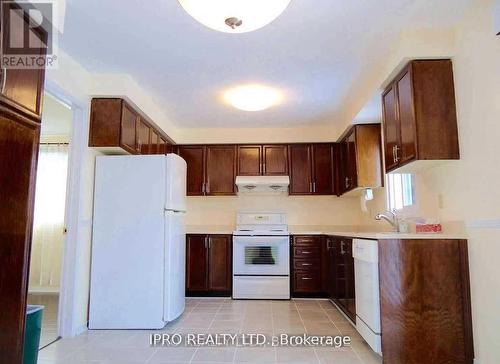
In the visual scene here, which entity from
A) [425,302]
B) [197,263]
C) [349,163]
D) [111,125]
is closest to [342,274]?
[425,302]

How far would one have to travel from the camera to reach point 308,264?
4.55 m

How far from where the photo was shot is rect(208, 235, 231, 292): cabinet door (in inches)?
181

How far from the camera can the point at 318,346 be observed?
2.74 m

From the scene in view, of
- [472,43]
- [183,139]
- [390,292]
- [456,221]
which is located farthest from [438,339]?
[183,139]

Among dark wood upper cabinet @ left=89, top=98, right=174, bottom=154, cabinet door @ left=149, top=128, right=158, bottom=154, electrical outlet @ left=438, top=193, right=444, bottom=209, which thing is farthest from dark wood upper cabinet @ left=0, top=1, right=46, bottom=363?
electrical outlet @ left=438, top=193, right=444, bottom=209

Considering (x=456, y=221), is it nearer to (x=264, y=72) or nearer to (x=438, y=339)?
(x=438, y=339)

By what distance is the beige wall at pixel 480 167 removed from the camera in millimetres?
2057

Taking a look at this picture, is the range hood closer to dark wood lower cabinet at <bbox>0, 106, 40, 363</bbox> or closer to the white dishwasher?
the white dishwasher

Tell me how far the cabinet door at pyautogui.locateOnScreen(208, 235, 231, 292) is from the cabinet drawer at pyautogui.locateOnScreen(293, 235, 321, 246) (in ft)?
3.00

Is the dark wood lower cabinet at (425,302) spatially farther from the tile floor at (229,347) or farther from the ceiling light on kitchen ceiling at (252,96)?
the ceiling light on kitchen ceiling at (252,96)

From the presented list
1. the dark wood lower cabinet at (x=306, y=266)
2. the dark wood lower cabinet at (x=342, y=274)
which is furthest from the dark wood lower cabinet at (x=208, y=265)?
the dark wood lower cabinet at (x=342, y=274)

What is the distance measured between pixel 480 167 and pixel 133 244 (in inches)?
113

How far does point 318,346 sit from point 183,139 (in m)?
3.56

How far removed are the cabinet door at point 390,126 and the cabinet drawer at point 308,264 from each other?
198 centimetres
